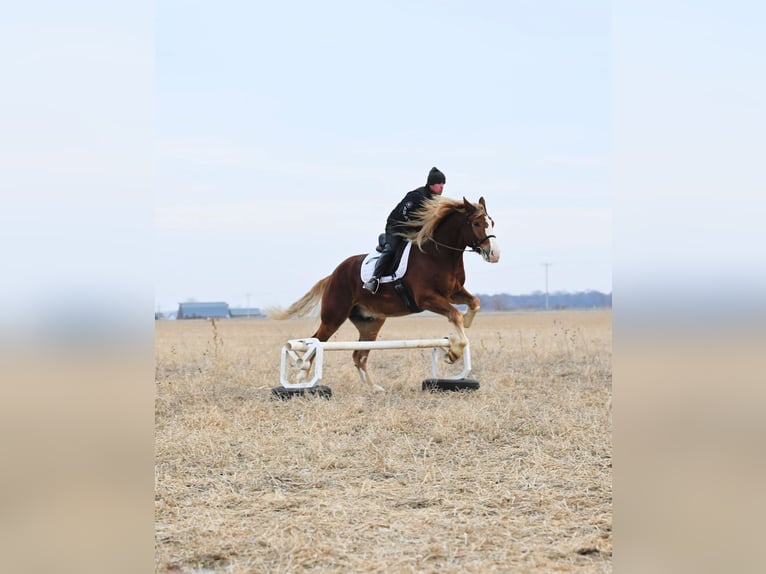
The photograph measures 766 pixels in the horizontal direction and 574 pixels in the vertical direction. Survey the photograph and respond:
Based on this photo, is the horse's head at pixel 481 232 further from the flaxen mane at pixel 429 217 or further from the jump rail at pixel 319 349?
the jump rail at pixel 319 349

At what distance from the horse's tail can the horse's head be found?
2.47 meters

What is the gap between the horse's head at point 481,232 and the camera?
849cm

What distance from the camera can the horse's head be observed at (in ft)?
27.9

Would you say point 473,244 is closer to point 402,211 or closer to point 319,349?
point 402,211

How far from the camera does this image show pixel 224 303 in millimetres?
90812

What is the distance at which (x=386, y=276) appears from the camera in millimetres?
9391

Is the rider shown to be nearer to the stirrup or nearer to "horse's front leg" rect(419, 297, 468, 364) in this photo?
the stirrup

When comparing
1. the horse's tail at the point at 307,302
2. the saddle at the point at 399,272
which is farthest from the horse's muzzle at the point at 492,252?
the horse's tail at the point at 307,302

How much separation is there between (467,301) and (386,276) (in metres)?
1.08

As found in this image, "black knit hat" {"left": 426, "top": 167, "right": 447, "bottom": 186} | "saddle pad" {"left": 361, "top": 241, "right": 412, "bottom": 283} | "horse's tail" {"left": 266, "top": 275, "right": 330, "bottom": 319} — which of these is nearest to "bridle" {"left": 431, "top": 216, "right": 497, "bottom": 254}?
"saddle pad" {"left": 361, "top": 241, "right": 412, "bottom": 283}

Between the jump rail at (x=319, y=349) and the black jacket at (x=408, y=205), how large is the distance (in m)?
1.53
